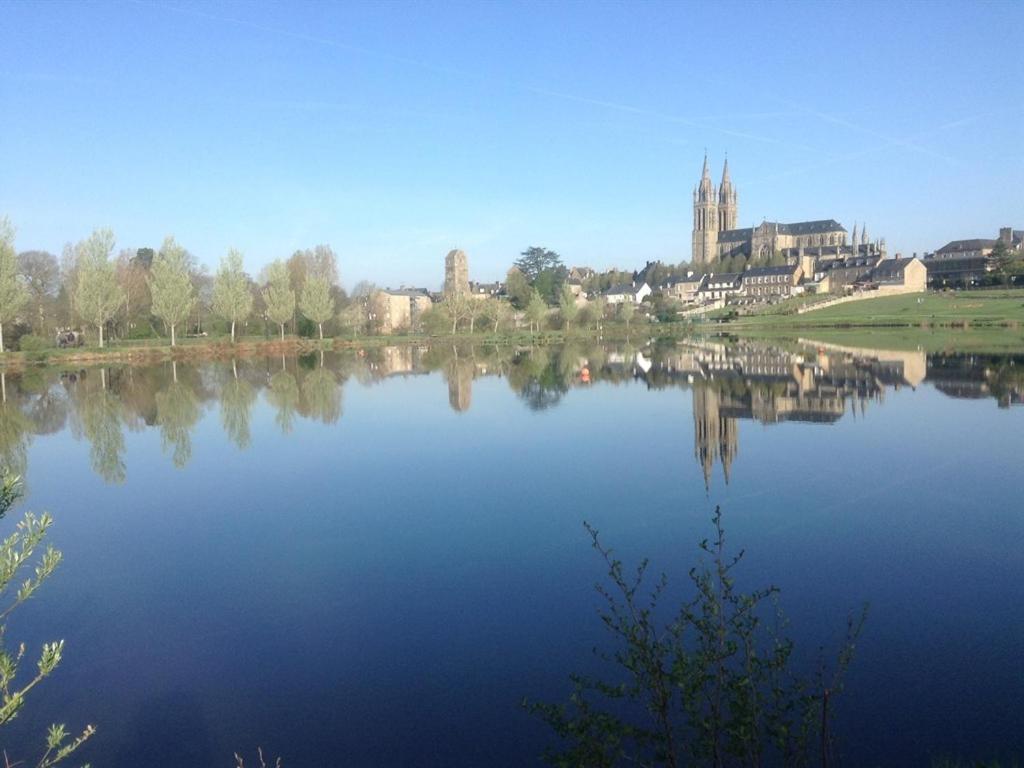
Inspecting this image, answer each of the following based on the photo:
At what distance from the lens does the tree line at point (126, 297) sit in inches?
1953

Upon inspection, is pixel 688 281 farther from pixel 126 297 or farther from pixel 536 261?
pixel 126 297

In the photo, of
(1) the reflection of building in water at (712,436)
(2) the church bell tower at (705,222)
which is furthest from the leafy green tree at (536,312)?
(2) the church bell tower at (705,222)

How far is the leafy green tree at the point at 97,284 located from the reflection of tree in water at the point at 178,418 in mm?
22216

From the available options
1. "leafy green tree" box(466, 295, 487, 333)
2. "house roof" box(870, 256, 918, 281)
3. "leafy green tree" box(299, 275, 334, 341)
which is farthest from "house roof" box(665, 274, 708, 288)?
"leafy green tree" box(299, 275, 334, 341)

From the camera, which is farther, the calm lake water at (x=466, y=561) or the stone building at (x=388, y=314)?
the stone building at (x=388, y=314)

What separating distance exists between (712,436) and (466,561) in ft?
31.2

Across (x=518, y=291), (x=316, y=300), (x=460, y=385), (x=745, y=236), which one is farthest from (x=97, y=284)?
(x=745, y=236)

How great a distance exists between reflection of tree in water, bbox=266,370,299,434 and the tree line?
68.3 ft

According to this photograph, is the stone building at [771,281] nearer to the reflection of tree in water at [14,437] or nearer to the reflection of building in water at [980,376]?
the reflection of building in water at [980,376]

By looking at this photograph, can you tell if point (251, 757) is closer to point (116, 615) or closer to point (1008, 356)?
point (116, 615)

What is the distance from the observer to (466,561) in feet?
30.6

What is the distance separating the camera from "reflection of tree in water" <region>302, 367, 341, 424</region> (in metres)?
23.2

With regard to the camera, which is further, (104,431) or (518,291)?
(518,291)

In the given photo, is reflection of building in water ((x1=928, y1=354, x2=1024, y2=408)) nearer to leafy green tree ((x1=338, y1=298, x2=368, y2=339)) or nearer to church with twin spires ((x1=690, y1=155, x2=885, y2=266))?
leafy green tree ((x1=338, y1=298, x2=368, y2=339))
